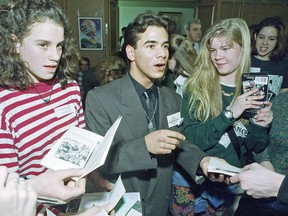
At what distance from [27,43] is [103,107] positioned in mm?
591

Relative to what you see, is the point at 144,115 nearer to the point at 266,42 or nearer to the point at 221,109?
the point at 221,109

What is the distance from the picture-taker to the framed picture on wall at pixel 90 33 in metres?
6.41

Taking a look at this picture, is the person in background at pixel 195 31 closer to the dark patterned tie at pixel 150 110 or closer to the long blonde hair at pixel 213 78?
the long blonde hair at pixel 213 78

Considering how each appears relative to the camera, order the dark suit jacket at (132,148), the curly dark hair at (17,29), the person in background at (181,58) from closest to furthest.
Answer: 1. the curly dark hair at (17,29)
2. the dark suit jacket at (132,148)
3. the person in background at (181,58)

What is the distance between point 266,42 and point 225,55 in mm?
1849

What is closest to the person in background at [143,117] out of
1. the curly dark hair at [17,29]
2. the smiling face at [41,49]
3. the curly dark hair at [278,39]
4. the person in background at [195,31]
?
the smiling face at [41,49]

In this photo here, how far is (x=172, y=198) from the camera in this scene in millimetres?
2055

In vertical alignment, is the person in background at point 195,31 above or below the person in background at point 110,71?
above

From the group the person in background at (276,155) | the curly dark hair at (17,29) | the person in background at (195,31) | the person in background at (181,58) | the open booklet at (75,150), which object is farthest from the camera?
the person in background at (195,31)

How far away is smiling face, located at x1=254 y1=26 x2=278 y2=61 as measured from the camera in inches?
129

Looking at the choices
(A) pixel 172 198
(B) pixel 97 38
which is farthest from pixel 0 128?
(B) pixel 97 38

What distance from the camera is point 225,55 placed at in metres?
1.88

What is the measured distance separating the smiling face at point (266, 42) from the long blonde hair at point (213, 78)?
64.7 inches

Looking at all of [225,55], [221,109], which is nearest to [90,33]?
[225,55]
